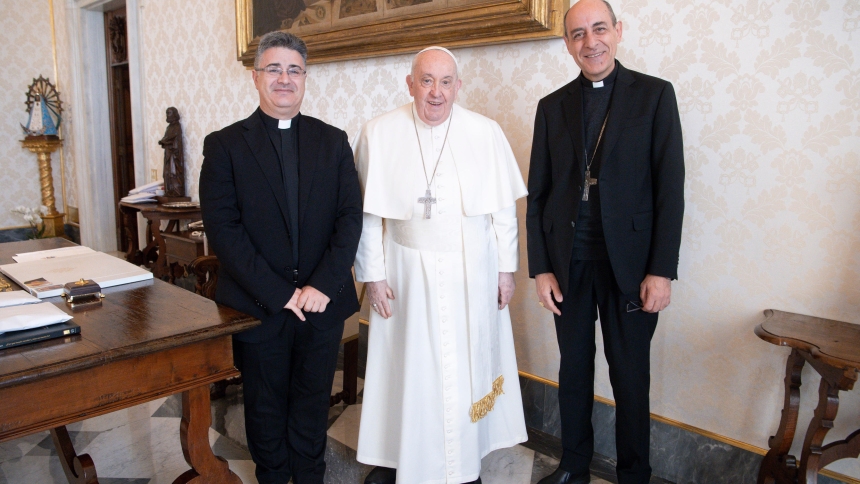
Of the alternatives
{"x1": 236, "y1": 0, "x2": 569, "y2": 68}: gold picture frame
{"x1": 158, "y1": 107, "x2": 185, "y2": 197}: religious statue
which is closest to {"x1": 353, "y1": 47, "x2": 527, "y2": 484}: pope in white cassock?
{"x1": 236, "y1": 0, "x2": 569, "y2": 68}: gold picture frame

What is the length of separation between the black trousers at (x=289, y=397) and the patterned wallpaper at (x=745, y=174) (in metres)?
1.32

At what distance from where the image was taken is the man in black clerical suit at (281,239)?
2.27 metres

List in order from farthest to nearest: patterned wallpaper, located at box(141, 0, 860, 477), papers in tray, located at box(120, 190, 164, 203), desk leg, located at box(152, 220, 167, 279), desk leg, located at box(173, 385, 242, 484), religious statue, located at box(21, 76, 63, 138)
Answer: religious statue, located at box(21, 76, 63, 138) → papers in tray, located at box(120, 190, 164, 203) → desk leg, located at box(152, 220, 167, 279) → patterned wallpaper, located at box(141, 0, 860, 477) → desk leg, located at box(173, 385, 242, 484)

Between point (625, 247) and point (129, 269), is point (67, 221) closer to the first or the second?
point (129, 269)

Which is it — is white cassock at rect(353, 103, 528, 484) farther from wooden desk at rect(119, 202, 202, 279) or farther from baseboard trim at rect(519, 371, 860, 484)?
wooden desk at rect(119, 202, 202, 279)

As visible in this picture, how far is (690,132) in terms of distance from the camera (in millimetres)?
2650

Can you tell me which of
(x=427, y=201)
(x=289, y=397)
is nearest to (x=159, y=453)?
(x=289, y=397)

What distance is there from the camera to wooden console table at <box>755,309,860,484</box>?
6.55ft

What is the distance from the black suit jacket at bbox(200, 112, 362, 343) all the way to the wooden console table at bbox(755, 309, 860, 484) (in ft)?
5.24

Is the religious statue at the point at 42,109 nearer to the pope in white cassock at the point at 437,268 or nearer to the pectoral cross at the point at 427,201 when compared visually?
the pope in white cassock at the point at 437,268

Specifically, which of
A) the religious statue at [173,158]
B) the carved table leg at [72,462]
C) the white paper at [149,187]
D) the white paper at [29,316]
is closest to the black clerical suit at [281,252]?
the white paper at [29,316]

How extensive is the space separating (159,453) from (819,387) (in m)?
2.99

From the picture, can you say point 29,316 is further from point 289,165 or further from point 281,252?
point 289,165

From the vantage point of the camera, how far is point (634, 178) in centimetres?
231
